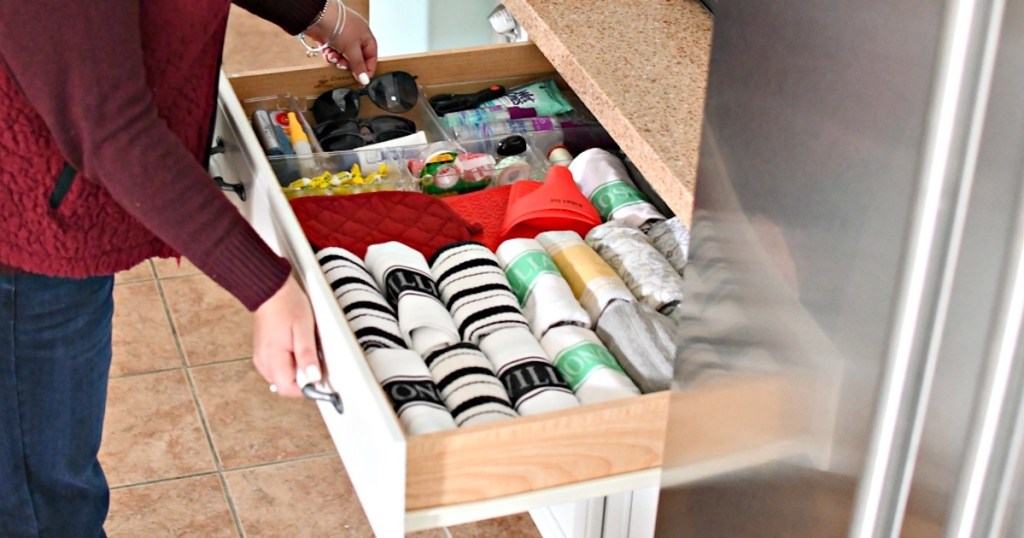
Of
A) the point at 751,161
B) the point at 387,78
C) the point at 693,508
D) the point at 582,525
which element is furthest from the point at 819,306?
the point at 387,78

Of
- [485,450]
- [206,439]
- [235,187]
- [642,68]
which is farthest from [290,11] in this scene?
[206,439]

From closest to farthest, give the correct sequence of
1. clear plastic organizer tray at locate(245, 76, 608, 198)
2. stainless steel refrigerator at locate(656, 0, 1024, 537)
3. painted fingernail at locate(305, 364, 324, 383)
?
stainless steel refrigerator at locate(656, 0, 1024, 537)
painted fingernail at locate(305, 364, 324, 383)
clear plastic organizer tray at locate(245, 76, 608, 198)

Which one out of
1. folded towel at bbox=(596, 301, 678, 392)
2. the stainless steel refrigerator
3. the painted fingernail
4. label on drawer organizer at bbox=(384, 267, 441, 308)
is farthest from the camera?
label on drawer organizer at bbox=(384, 267, 441, 308)

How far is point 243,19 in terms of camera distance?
4188mm

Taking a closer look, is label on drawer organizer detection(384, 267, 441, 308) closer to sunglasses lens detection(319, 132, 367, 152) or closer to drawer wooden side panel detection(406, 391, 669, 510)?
drawer wooden side panel detection(406, 391, 669, 510)

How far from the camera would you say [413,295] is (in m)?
1.44

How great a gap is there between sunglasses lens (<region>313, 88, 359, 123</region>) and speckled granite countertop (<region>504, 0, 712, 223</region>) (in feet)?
0.96

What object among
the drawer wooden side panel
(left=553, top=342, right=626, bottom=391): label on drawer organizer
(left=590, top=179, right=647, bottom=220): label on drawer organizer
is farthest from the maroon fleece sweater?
(left=590, top=179, right=647, bottom=220): label on drawer organizer

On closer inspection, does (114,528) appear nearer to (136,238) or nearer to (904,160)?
(136,238)

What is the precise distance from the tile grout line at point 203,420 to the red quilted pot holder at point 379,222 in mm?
719

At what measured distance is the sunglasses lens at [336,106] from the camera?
75.3 inches

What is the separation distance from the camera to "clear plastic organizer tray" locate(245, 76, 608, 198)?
1.78 metres

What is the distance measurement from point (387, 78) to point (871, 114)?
48.7 inches

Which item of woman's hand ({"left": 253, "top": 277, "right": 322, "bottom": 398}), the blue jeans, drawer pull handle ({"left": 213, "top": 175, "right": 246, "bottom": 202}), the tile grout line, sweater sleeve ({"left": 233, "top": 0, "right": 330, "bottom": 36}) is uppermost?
sweater sleeve ({"left": 233, "top": 0, "right": 330, "bottom": 36})
